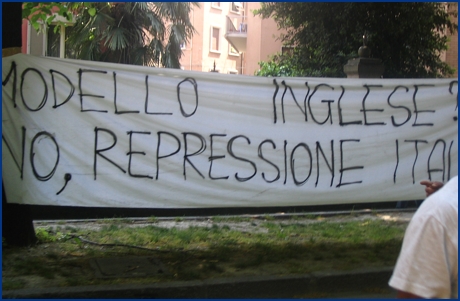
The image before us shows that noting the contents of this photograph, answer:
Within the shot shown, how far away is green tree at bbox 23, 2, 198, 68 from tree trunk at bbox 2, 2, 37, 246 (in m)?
8.64

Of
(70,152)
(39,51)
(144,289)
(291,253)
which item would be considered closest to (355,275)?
(291,253)

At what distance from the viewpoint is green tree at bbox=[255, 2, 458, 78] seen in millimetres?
11023

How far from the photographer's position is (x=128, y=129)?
5309 mm

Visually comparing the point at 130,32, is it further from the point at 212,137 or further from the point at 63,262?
the point at 63,262

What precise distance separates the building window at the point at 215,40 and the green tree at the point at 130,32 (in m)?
16.1

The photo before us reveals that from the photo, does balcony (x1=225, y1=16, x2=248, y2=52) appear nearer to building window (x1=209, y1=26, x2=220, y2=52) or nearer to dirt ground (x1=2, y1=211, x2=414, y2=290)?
building window (x1=209, y1=26, x2=220, y2=52)

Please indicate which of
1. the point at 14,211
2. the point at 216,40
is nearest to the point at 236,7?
the point at 216,40

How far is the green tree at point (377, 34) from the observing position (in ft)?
36.2

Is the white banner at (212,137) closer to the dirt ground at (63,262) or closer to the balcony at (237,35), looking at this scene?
the dirt ground at (63,262)

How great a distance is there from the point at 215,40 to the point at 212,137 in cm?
2958

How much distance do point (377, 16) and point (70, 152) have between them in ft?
25.6

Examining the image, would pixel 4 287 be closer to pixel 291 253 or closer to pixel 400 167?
pixel 291 253

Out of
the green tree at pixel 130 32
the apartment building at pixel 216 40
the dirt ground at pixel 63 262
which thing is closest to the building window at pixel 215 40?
the apartment building at pixel 216 40

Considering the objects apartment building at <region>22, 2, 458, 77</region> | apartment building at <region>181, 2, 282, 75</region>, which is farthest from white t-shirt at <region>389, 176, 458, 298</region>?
apartment building at <region>181, 2, 282, 75</region>
